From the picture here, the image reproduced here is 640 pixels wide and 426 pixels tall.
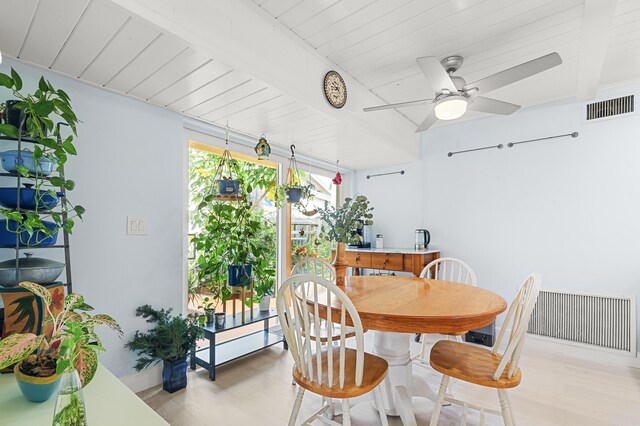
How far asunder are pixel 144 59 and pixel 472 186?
338 centimetres

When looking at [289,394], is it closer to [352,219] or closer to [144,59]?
[352,219]

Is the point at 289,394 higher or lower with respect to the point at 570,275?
lower

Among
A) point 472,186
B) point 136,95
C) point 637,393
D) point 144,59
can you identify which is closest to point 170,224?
point 136,95

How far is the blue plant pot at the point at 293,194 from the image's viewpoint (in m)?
2.94

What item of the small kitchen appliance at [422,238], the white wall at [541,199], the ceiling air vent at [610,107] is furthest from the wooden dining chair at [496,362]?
the ceiling air vent at [610,107]

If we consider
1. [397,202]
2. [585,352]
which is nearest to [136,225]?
[397,202]

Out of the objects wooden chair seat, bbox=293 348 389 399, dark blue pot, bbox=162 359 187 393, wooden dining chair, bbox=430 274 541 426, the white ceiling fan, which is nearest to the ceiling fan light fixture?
the white ceiling fan

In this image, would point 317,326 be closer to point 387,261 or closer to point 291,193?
point 291,193

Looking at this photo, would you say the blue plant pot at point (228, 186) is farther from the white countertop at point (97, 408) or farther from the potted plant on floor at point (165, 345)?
the white countertop at point (97, 408)

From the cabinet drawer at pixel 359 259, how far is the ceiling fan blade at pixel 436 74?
2.21m

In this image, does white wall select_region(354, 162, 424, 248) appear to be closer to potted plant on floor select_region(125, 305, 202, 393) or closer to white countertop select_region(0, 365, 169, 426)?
potted plant on floor select_region(125, 305, 202, 393)

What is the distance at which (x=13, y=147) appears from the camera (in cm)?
173

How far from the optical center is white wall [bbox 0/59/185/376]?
1.97 meters

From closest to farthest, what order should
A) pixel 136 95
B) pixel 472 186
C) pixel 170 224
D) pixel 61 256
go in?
pixel 61 256
pixel 136 95
pixel 170 224
pixel 472 186
